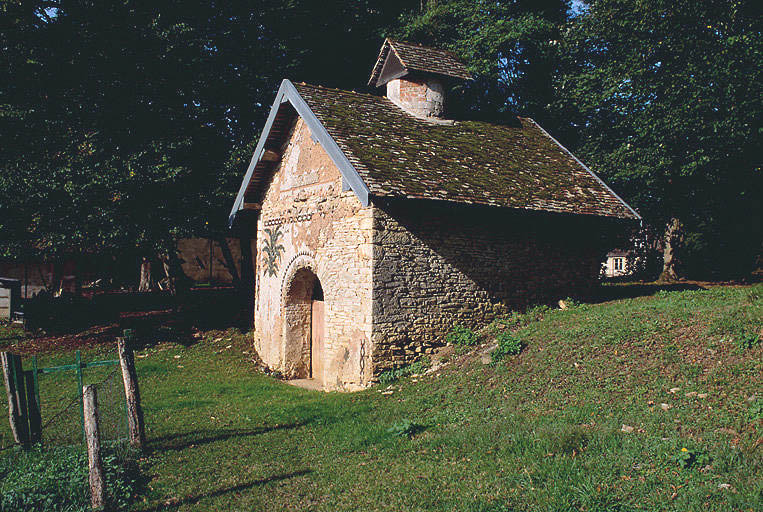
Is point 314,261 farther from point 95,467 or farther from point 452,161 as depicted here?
point 95,467

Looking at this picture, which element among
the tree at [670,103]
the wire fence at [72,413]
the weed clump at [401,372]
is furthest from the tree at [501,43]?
the wire fence at [72,413]

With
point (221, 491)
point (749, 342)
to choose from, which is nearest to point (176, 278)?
point (221, 491)

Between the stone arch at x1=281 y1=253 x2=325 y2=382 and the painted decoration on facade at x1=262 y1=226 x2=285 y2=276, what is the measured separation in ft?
2.44

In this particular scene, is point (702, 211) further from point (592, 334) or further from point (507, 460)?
point (507, 460)

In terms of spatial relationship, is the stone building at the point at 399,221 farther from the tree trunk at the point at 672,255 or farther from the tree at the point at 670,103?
the tree trunk at the point at 672,255

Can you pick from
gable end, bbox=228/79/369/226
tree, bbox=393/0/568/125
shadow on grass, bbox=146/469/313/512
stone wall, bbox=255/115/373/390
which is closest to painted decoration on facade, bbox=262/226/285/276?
stone wall, bbox=255/115/373/390

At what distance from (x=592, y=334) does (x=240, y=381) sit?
784cm

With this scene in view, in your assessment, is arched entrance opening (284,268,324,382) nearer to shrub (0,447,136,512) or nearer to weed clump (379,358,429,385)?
weed clump (379,358,429,385)

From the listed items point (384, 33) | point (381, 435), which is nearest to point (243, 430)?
point (381, 435)

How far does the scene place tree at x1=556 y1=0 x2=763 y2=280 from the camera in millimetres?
16719

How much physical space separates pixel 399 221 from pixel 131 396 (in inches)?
229

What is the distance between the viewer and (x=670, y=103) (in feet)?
59.2

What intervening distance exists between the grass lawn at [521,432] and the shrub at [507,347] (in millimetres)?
202

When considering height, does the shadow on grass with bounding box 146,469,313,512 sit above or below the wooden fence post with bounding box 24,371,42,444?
below
